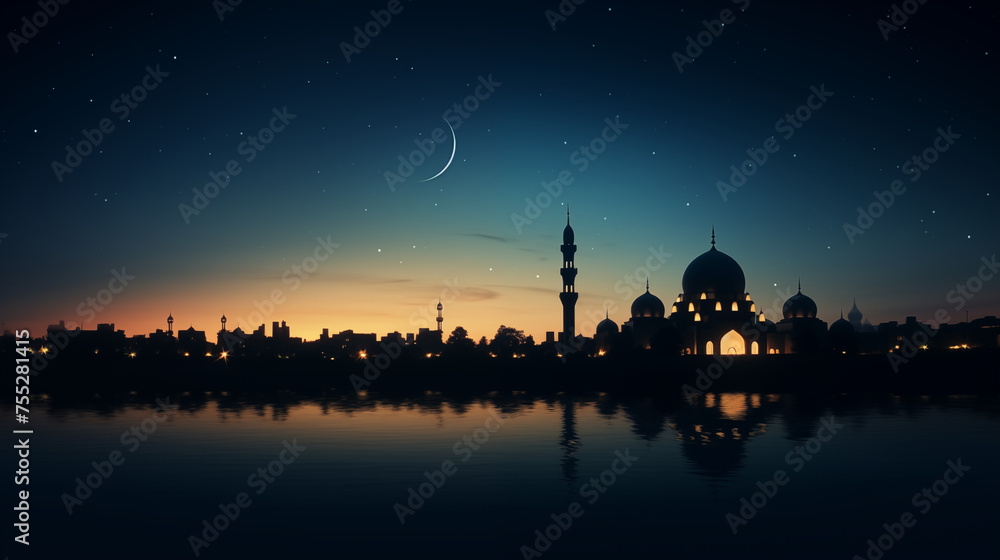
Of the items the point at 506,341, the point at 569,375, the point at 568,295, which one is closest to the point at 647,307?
the point at 568,295

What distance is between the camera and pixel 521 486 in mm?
22125

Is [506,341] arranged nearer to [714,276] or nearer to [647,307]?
[647,307]

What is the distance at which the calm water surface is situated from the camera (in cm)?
1594

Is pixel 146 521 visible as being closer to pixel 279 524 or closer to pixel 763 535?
pixel 279 524

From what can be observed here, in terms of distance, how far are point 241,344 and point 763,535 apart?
610 ft

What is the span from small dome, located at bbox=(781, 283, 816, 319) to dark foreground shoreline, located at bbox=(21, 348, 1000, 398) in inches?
1484

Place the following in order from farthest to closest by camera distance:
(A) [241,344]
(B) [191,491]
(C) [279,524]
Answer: (A) [241,344] < (B) [191,491] < (C) [279,524]

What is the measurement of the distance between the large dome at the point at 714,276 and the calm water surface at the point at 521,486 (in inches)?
2355

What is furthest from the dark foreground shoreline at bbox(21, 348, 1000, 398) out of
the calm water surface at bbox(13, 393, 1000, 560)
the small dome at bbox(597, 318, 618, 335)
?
the small dome at bbox(597, 318, 618, 335)

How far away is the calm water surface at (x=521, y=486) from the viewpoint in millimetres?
15938

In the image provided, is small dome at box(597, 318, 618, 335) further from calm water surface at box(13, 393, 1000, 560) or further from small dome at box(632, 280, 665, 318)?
calm water surface at box(13, 393, 1000, 560)

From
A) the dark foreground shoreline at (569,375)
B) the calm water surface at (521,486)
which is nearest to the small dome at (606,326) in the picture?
the dark foreground shoreline at (569,375)

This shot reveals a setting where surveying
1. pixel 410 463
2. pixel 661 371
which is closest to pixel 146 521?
pixel 410 463

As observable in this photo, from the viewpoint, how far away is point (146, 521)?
17938 mm
